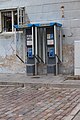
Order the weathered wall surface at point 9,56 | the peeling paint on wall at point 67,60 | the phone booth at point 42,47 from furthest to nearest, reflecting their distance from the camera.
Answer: the weathered wall surface at point 9,56 < the peeling paint on wall at point 67,60 < the phone booth at point 42,47

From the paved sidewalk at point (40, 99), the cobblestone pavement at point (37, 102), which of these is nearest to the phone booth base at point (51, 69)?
the paved sidewalk at point (40, 99)

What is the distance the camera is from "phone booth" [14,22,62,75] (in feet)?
43.7

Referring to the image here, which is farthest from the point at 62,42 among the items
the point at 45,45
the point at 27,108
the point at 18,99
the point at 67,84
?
the point at 27,108

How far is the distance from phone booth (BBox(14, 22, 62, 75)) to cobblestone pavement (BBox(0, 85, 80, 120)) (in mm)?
2534

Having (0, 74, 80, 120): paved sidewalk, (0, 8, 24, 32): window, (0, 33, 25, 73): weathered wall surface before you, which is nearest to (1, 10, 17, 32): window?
(0, 8, 24, 32): window

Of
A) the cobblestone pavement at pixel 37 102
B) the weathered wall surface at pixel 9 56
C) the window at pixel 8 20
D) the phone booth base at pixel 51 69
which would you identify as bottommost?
the cobblestone pavement at pixel 37 102

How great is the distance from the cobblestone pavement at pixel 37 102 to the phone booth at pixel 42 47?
8.31 ft

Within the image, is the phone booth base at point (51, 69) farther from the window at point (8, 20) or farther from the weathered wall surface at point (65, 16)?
the window at point (8, 20)

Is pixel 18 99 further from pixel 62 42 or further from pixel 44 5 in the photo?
pixel 44 5

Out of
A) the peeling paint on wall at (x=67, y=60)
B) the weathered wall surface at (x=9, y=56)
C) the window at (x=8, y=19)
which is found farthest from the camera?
the window at (x=8, y=19)

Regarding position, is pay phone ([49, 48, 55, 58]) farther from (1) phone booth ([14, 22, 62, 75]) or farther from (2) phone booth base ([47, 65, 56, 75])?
(2) phone booth base ([47, 65, 56, 75])

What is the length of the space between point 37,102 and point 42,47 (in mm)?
5921

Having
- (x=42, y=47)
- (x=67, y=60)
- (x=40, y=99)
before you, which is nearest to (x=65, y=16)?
(x=42, y=47)

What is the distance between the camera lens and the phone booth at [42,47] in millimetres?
13328
